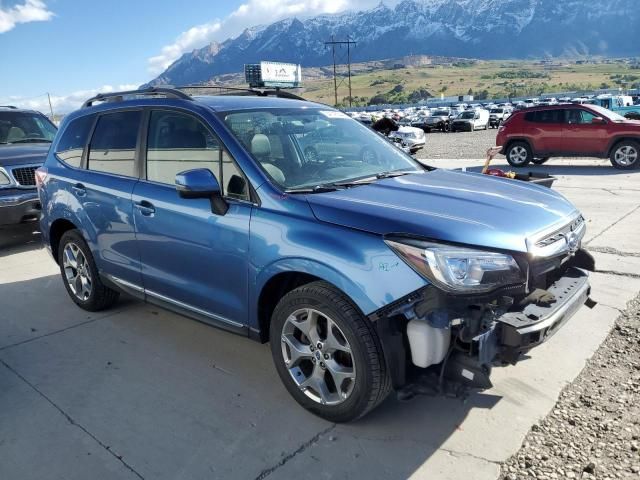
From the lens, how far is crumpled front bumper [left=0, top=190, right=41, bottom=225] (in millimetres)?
7262

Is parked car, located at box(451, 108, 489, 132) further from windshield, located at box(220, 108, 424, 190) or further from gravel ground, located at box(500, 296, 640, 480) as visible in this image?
gravel ground, located at box(500, 296, 640, 480)

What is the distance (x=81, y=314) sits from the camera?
16.7 feet

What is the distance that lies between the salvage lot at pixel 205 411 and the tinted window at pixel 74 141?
4.70 feet

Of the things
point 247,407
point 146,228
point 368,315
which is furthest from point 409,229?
point 146,228

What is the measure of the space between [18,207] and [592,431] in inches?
280

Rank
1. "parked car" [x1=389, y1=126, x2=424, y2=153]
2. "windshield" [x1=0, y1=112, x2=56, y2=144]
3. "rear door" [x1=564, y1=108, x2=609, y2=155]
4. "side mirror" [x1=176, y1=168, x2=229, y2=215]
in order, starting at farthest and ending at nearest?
"parked car" [x1=389, y1=126, x2=424, y2=153] < "rear door" [x1=564, y1=108, x2=609, y2=155] < "windshield" [x1=0, y1=112, x2=56, y2=144] < "side mirror" [x1=176, y1=168, x2=229, y2=215]

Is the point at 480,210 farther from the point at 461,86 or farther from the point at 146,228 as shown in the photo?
the point at 461,86

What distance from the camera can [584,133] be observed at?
14.2 m

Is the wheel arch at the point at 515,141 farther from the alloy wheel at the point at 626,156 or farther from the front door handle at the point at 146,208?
the front door handle at the point at 146,208

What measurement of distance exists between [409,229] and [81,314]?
3604mm

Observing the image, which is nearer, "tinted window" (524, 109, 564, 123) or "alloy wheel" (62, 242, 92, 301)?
"alloy wheel" (62, 242, 92, 301)

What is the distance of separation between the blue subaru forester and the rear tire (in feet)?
39.6

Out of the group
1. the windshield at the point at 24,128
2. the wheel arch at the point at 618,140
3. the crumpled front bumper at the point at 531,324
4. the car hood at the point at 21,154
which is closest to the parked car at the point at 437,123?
the wheel arch at the point at 618,140

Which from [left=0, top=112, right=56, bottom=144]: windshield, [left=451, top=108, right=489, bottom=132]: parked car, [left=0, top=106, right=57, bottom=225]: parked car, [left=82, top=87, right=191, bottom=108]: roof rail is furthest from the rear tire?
[left=451, top=108, right=489, bottom=132]: parked car
